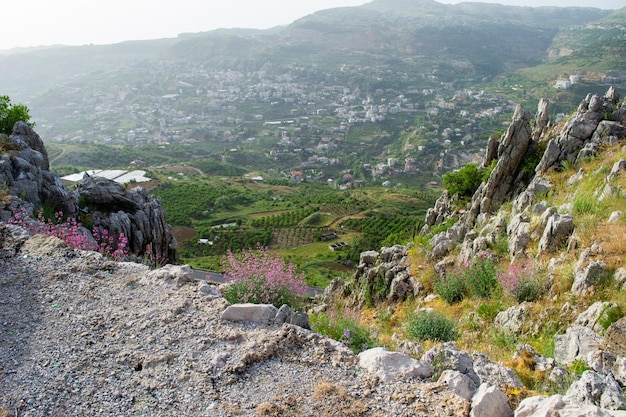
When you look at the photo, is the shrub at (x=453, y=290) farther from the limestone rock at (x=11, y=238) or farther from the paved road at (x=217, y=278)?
the paved road at (x=217, y=278)

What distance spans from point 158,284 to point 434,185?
87.9 metres

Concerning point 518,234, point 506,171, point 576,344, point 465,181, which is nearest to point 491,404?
point 576,344

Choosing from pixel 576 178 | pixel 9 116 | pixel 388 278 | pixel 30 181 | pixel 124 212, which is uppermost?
pixel 9 116

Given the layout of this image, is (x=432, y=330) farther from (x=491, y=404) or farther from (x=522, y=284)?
(x=491, y=404)

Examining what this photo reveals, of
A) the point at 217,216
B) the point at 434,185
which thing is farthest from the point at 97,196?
the point at 434,185

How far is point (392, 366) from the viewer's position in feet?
17.7

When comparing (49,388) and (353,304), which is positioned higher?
(49,388)

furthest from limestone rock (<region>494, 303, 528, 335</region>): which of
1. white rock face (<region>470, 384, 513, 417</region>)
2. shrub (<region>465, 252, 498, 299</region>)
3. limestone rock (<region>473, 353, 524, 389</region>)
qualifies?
white rock face (<region>470, 384, 513, 417</region>)

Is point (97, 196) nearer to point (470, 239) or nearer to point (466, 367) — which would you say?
point (470, 239)

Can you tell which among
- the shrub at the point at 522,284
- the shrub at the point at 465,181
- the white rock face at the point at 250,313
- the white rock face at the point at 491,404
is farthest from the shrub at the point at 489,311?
the shrub at the point at 465,181

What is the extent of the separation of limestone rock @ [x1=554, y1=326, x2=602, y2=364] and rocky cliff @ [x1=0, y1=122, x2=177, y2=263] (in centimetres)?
1165

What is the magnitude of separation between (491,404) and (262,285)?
4067mm

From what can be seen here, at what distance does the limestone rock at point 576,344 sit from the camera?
6020mm

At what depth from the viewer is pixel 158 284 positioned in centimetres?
761
